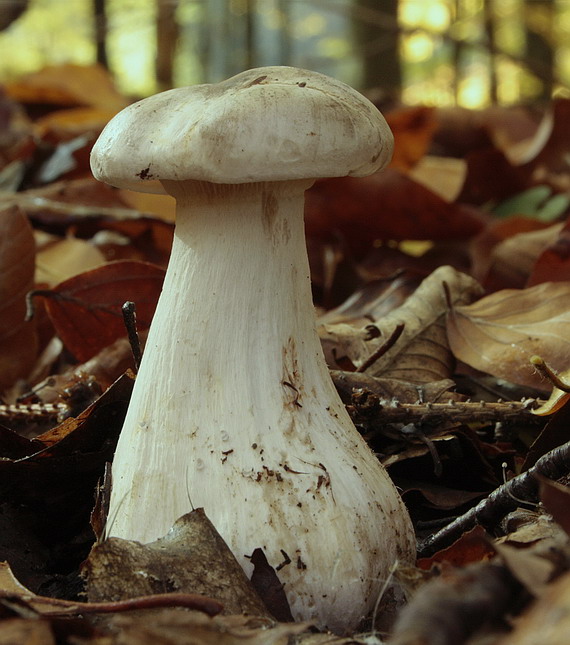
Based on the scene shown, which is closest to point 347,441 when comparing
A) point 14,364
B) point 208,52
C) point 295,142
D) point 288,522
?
point 288,522

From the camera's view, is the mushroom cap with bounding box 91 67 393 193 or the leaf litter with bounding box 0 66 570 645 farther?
the mushroom cap with bounding box 91 67 393 193

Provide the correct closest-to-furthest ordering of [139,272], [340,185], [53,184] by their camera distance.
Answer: [139,272], [340,185], [53,184]

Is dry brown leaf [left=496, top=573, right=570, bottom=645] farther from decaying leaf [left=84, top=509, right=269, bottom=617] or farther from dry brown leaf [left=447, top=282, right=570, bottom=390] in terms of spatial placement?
dry brown leaf [left=447, top=282, right=570, bottom=390]

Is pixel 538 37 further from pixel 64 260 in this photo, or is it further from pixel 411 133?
pixel 64 260

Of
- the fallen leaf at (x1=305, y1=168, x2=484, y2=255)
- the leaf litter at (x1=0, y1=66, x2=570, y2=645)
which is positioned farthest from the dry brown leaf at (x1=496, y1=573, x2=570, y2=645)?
the fallen leaf at (x1=305, y1=168, x2=484, y2=255)

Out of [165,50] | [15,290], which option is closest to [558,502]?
[15,290]

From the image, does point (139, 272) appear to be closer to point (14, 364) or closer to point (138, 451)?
point (14, 364)

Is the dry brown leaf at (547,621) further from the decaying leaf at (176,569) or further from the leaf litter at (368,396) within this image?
the decaying leaf at (176,569)
